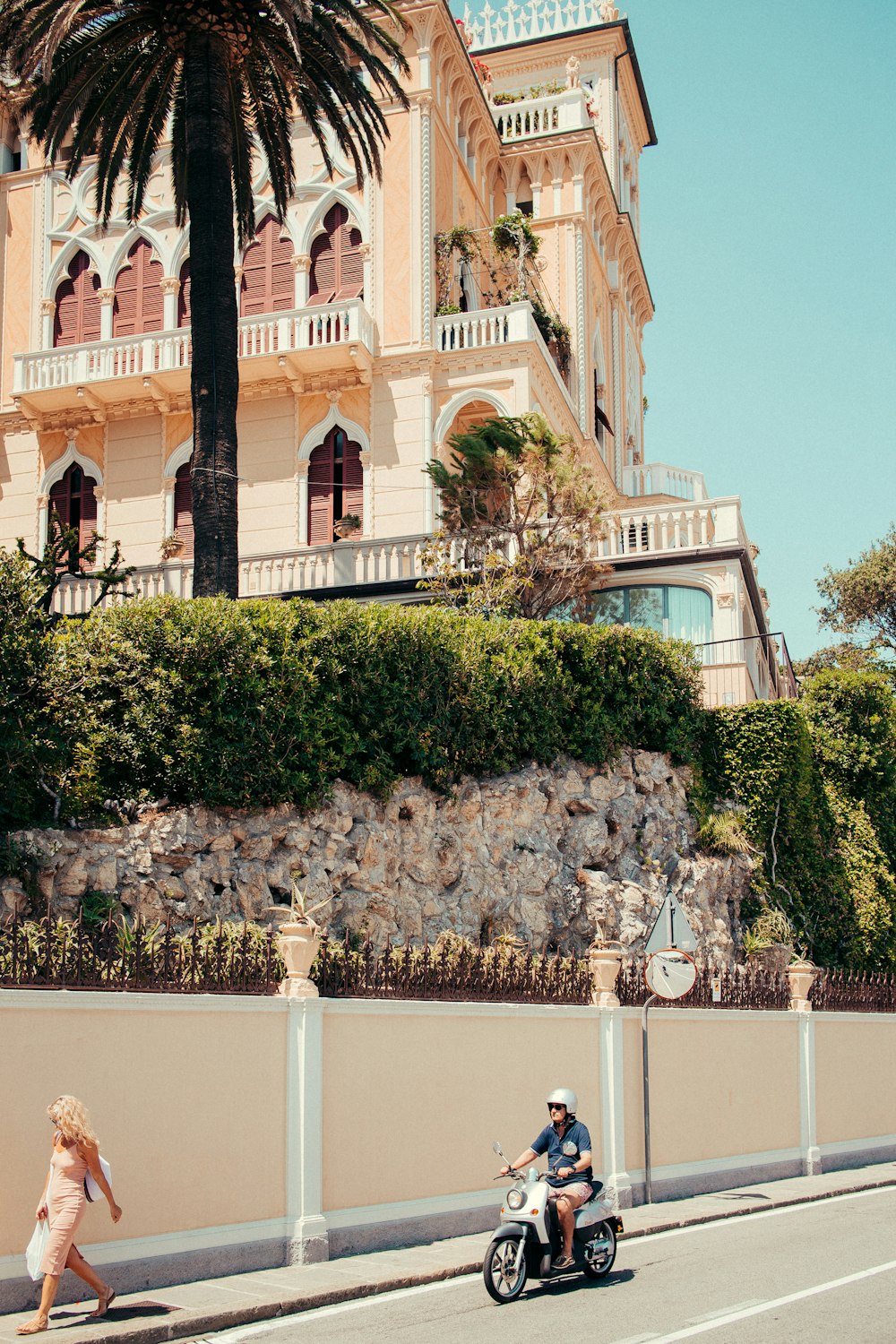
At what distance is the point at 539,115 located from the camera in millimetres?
35594

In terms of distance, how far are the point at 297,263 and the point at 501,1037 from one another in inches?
816

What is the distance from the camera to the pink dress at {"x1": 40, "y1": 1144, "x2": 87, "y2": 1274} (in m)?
8.47

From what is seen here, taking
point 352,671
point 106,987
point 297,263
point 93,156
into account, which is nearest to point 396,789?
point 352,671

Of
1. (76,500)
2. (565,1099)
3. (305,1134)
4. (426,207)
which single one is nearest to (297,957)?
(305,1134)

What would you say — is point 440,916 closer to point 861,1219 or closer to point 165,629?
point 165,629

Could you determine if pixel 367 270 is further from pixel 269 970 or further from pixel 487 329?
pixel 269 970

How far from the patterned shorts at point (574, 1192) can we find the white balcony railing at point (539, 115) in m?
29.7

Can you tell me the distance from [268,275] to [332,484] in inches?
195

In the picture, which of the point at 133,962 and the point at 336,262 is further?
the point at 336,262

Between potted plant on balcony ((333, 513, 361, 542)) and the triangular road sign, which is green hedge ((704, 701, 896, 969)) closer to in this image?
potted plant on balcony ((333, 513, 361, 542))

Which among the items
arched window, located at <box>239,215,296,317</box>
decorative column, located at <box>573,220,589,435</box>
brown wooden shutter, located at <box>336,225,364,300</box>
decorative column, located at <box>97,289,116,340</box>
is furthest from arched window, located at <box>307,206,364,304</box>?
decorative column, located at <box>573,220,589,435</box>

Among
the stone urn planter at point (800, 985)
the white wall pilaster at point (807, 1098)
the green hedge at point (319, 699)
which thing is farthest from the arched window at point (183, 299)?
the white wall pilaster at point (807, 1098)

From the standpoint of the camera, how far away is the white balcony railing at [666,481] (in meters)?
31.7

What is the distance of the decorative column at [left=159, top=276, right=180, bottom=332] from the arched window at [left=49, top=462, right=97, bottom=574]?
3602mm
